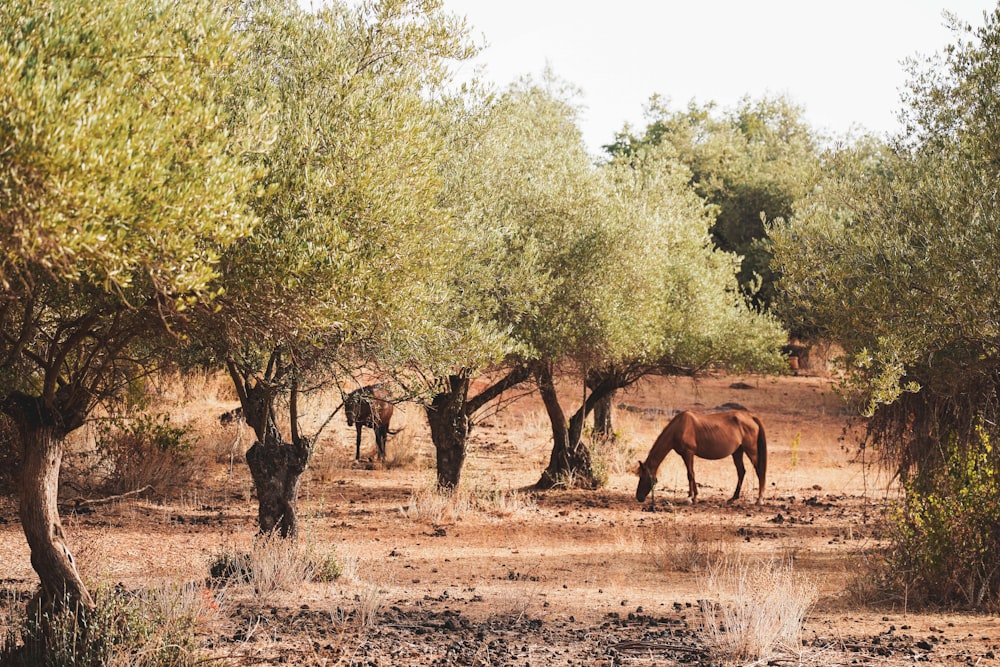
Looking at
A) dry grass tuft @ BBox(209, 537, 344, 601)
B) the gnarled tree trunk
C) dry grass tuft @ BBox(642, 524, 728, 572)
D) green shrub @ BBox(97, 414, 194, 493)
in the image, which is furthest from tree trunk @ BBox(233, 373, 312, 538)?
green shrub @ BBox(97, 414, 194, 493)

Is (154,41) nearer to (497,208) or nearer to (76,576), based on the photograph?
(76,576)

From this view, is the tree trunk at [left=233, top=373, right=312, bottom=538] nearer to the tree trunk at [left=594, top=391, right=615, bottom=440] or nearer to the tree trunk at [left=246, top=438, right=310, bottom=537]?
the tree trunk at [left=246, top=438, right=310, bottom=537]

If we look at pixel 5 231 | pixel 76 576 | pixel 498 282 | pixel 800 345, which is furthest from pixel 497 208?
pixel 800 345

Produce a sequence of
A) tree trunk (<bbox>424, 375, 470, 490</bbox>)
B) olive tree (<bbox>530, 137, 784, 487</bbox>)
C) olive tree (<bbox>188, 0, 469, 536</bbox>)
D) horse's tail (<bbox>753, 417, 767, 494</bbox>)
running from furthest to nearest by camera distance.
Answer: horse's tail (<bbox>753, 417, 767, 494</bbox>)
tree trunk (<bbox>424, 375, 470, 490</bbox>)
olive tree (<bbox>530, 137, 784, 487</bbox>)
olive tree (<bbox>188, 0, 469, 536</bbox>)

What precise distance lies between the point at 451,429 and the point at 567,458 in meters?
3.54

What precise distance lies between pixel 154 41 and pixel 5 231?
4.68 feet

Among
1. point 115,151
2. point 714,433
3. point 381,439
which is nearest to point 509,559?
point 714,433

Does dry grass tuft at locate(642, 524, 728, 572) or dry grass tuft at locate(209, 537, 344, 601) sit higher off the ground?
dry grass tuft at locate(209, 537, 344, 601)

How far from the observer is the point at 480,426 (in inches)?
1081

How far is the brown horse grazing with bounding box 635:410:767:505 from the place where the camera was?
17.0m

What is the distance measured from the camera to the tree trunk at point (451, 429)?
16219 millimetres

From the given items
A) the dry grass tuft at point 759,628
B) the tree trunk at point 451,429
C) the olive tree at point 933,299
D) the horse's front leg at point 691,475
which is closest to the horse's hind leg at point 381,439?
the tree trunk at point 451,429

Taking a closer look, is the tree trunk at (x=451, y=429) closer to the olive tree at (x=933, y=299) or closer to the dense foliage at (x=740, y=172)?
the olive tree at (x=933, y=299)

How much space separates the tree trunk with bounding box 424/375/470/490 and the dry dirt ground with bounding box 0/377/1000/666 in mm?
679
